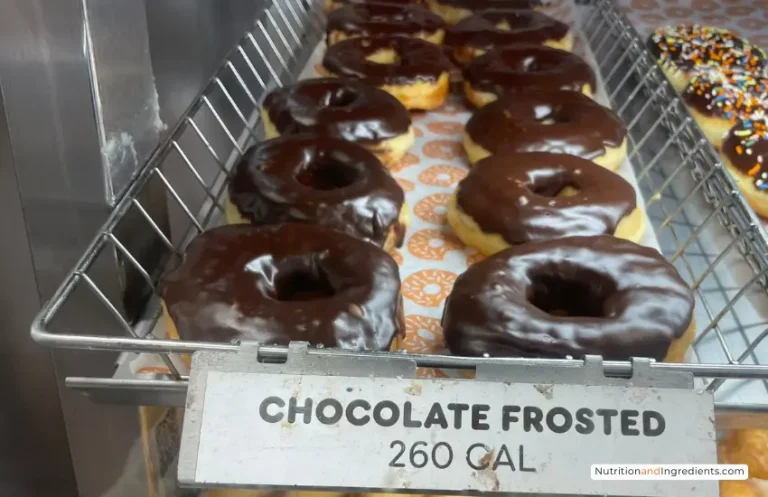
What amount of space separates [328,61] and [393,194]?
→ 0.65 m

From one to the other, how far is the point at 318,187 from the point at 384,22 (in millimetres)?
808

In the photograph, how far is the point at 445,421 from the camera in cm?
62

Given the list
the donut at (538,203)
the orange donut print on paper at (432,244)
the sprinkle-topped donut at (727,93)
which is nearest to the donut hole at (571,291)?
the donut at (538,203)

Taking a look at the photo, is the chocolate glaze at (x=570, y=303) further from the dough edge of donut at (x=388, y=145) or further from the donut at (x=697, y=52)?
the donut at (x=697, y=52)

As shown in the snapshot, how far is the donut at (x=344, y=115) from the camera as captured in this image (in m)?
1.39

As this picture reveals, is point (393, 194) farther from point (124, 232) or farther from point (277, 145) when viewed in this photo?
Answer: point (124, 232)

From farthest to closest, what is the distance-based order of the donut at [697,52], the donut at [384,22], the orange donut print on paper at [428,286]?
1. the donut at [697,52]
2. the donut at [384,22]
3. the orange donut print on paper at [428,286]

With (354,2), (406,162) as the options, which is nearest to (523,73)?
(406,162)

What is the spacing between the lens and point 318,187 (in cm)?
129

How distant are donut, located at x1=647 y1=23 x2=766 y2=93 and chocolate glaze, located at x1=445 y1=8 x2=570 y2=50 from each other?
331mm

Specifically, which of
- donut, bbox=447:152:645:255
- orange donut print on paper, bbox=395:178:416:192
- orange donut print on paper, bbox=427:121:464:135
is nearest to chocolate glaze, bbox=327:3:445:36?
orange donut print on paper, bbox=427:121:464:135

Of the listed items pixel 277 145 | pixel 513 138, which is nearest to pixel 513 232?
pixel 513 138

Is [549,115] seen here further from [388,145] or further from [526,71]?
[388,145]

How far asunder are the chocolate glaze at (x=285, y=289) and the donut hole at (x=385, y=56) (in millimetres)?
888
